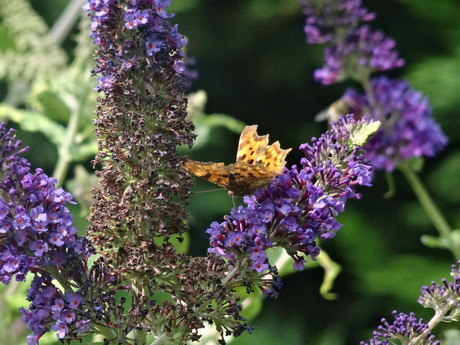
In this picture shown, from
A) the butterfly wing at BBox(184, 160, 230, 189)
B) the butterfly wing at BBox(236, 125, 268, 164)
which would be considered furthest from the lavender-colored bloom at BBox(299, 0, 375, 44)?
the butterfly wing at BBox(184, 160, 230, 189)

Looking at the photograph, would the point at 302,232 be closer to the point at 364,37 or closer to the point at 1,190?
the point at 1,190

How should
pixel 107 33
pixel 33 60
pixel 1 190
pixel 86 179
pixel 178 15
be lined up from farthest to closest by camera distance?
pixel 178 15 < pixel 33 60 < pixel 86 179 < pixel 107 33 < pixel 1 190

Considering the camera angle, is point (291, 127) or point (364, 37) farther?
point (291, 127)

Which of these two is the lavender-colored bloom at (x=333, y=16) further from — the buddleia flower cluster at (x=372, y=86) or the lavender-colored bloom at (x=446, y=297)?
the lavender-colored bloom at (x=446, y=297)

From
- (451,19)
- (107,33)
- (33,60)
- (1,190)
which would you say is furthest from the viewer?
(451,19)

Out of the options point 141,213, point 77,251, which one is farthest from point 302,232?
point 77,251

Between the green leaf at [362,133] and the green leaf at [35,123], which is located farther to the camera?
the green leaf at [35,123]

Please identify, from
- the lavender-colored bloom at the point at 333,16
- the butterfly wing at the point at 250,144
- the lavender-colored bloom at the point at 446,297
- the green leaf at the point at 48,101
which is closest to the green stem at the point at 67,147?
the green leaf at the point at 48,101
